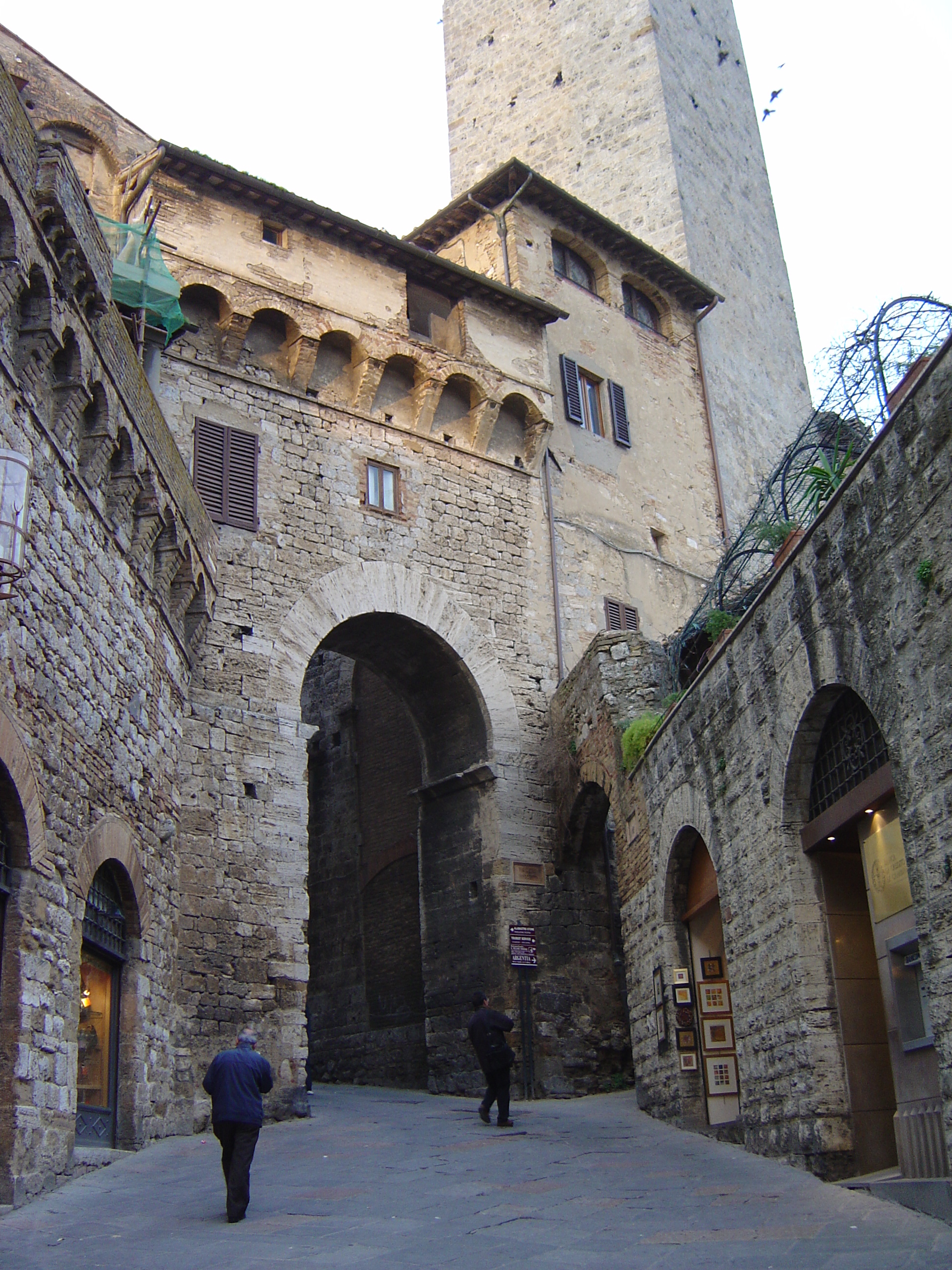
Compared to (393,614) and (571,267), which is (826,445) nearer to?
(393,614)

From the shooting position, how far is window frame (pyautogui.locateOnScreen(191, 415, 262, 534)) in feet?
47.1

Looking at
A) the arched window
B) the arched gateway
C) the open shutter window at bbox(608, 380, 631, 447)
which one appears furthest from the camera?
the arched window

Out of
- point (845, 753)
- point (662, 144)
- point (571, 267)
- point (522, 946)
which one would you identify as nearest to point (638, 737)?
point (522, 946)

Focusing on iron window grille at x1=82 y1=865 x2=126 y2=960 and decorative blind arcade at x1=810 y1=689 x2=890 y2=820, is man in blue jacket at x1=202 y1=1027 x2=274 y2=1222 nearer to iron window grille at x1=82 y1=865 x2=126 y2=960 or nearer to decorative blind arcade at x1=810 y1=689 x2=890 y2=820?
iron window grille at x1=82 y1=865 x2=126 y2=960

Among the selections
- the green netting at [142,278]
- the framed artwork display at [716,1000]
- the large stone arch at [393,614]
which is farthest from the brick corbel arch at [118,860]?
the green netting at [142,278]

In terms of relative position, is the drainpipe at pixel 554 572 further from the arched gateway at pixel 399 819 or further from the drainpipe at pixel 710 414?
the drainpipe at pixel 710 414

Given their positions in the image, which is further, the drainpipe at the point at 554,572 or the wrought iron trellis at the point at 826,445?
the drainpipe at the point at 554,572

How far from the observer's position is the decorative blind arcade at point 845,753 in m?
7.22

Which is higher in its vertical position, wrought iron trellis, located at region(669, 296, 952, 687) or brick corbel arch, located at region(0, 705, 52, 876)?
wrought iron trellis, located at region(669, 296, 952, 687)

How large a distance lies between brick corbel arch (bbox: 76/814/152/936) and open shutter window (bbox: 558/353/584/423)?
11065 mm

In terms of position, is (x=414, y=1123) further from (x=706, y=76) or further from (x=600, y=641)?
Answer: (x=706, y=76)

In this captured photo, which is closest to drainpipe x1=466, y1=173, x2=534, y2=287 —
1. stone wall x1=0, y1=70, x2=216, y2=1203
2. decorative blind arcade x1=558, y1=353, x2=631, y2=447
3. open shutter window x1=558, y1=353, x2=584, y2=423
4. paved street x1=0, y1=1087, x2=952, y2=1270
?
open shutter window x1=558, y1=353, x2=584, y2=423

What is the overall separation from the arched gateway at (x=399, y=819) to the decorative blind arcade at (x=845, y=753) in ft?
24.6

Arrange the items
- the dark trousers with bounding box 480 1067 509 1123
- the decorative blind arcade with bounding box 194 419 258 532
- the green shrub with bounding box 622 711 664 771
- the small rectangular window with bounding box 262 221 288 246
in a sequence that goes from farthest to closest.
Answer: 1. the small rectangular window with bounding box 262 221 288 246
2. the decorative blind arcade with bounding box 194 419 258 532
3. the green shrub with bounding box 622 711 664 771
4. the dark trousers with bounding box 480 1067 509 1123
